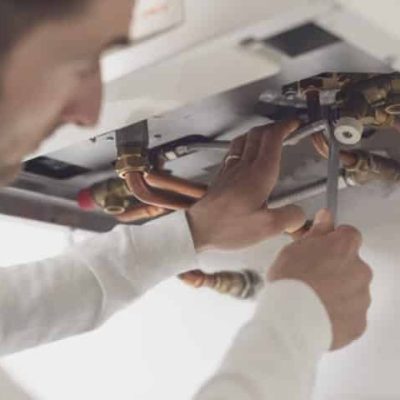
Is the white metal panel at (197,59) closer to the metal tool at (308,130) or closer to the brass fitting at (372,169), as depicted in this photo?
the metal tool at (308,130)

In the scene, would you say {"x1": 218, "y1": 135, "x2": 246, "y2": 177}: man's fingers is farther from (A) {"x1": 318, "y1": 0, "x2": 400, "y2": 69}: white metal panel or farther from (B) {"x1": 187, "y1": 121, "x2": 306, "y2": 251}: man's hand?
(A) {"x1": 318, "y1": 0, "x2": 400, "y2": 69}: white metal panel

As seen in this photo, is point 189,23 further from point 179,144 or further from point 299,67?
point 179,144

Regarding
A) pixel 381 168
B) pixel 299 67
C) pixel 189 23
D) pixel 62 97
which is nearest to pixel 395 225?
pixel 381 168

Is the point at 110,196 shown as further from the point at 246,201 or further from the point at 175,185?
the point at 246,201

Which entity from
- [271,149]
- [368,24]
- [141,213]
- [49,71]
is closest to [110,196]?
[141,213]

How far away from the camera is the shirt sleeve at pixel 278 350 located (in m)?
0.65

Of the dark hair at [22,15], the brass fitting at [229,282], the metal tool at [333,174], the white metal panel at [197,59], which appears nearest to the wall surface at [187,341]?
the brass fitting at [229,282]

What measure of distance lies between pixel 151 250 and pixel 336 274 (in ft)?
0.70

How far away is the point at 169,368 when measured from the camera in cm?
118

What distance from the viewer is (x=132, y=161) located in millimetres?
889

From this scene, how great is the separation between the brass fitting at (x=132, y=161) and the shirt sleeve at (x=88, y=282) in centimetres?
5

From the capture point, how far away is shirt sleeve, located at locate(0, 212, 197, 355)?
0.90 meters

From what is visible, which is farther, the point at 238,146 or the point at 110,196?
the point at 110,196

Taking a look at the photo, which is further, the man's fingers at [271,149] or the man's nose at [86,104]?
the man's fingers at [271,149]
